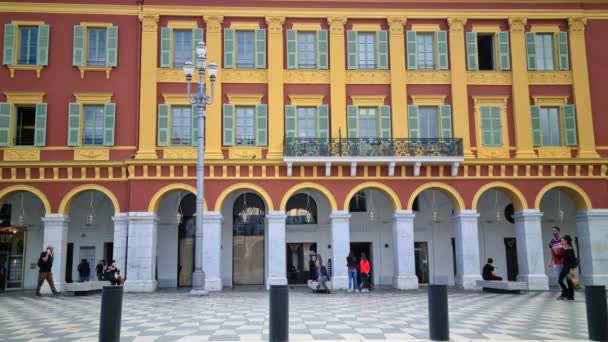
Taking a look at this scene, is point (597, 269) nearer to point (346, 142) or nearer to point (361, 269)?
point (361, 269)

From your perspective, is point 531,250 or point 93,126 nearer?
point 531,250

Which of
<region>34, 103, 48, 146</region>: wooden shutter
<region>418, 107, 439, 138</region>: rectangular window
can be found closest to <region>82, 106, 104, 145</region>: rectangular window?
<region>34, 103, 48, 146</region>: wooden shutter

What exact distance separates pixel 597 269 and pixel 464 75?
11021mm

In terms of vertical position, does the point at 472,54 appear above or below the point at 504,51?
below

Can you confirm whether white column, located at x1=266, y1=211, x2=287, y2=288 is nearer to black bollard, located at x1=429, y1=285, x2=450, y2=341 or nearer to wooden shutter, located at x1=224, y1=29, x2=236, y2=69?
wooden shutter, located at x1=224, y1=29, x2=236, y2=69

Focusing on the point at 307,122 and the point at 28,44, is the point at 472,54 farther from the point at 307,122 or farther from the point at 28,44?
the point at 28,44

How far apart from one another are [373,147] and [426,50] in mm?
5893

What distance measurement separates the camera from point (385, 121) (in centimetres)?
2642

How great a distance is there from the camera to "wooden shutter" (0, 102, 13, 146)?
82.6 ft

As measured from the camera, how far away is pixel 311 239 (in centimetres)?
2914

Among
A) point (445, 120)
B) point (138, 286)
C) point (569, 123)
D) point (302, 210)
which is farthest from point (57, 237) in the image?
point (569, 123)

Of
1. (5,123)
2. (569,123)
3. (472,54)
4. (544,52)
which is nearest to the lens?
(5,123)

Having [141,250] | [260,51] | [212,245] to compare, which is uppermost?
[260,51]

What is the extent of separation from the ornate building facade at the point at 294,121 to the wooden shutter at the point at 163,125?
3.8 inches
